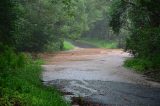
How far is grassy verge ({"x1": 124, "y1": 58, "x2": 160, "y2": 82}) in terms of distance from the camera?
21.8 m

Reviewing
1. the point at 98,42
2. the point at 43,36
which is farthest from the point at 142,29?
the point at 98,42

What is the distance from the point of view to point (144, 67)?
24297 millimetres

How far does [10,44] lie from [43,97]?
11.5m

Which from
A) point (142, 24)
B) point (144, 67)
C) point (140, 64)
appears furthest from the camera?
point (142, 24)

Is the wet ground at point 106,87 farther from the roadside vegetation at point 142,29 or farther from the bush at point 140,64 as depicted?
the roadside vegetation at point 142,29

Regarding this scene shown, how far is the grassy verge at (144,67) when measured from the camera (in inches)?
857

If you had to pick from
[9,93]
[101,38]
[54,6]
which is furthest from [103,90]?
[101,38]

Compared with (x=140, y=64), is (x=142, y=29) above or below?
above

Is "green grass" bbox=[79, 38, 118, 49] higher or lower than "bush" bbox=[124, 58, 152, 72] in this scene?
lower

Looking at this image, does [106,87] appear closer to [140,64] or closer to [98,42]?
[140,64]

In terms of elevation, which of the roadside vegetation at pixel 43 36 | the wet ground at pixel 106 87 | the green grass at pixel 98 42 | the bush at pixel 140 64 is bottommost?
the green grass at pixel 98 42

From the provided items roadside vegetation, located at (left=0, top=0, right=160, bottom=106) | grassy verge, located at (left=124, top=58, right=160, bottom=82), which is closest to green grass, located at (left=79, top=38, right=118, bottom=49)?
roadside vegetation, located at (left=0, top=0, right=160, bottom=106)

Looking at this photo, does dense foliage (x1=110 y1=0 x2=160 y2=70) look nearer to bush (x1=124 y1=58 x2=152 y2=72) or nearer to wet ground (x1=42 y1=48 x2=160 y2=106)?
bush (x1=124 y1=58 x2=152 y2=72)

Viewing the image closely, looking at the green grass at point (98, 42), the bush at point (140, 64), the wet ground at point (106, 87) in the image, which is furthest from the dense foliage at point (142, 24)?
the green grass at point (98, 42)
